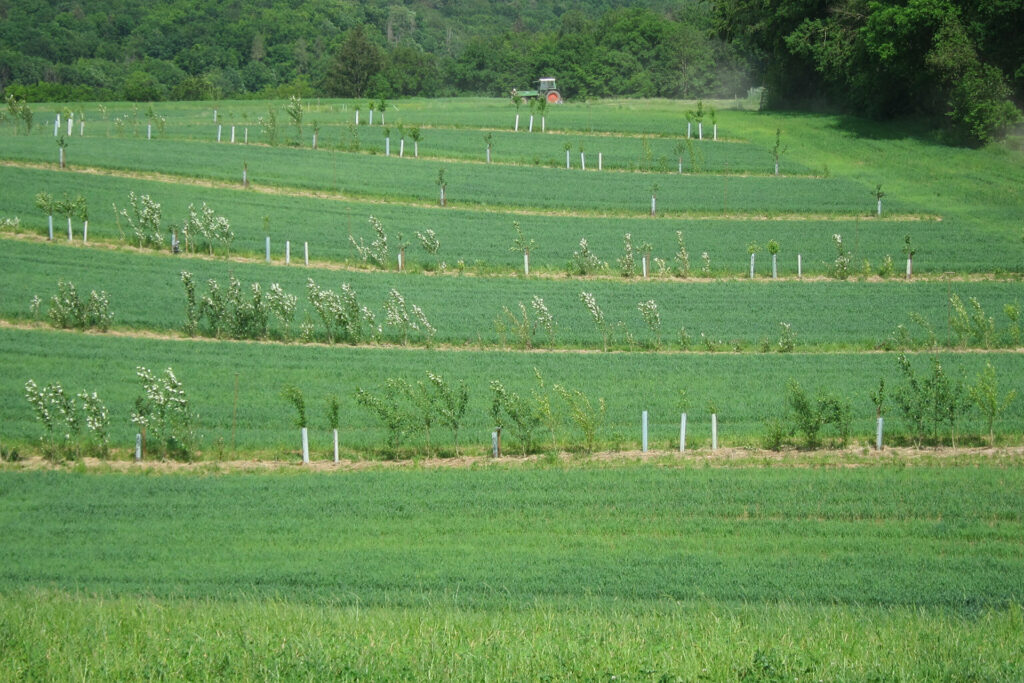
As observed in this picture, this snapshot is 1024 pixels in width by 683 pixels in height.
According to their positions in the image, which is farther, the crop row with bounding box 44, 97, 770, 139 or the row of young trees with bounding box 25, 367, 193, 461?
the crop row with bounding box 44, 97, 770, 139

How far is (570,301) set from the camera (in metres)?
35.0

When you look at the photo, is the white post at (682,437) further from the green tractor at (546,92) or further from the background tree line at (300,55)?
the background tree line at (300,55)

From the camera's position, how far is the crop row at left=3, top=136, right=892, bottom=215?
4834 cm

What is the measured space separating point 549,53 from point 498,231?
2785 inches

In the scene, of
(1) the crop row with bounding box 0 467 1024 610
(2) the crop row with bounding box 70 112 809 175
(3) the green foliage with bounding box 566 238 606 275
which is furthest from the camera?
(2) the crop row with bounding box 70 112 809 175

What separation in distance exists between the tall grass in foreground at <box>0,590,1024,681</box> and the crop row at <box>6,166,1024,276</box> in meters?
28.0

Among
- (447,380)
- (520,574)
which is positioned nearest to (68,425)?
(447,380)

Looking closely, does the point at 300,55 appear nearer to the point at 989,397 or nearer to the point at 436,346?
the point at 436,346

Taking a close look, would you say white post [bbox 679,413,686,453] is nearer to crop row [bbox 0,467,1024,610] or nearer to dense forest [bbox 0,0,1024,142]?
crop row [bbox 0,467,1024,610]

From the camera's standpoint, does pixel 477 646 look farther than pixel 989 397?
No

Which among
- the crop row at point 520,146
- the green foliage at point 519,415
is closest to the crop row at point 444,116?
the crop row at point 520,146

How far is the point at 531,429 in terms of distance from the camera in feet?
74.8

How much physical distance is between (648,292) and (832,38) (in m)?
37.8

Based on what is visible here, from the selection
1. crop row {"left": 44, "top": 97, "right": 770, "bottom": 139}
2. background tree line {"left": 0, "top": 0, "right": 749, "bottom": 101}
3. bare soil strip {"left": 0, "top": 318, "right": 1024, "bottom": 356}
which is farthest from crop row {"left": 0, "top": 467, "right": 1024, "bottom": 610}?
background tree line {"left": 0, "top": 0, "right": 749, "bottom": 101}
